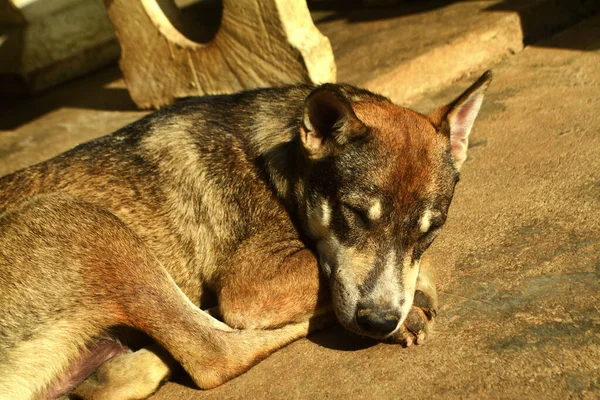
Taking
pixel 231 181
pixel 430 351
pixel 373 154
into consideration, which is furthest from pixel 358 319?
pixel 231 181

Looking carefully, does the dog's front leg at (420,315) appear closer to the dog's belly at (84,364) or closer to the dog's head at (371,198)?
the dog's head at (371,198)

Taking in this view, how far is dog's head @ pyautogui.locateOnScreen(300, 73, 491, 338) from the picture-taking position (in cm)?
371

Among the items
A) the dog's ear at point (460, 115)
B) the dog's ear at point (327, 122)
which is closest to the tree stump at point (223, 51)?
the dog's ear at point (460, 115)

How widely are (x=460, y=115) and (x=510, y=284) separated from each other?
1.06m

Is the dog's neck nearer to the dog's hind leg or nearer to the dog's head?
the dog's head

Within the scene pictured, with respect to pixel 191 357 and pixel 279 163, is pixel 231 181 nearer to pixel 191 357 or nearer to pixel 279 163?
pixel 279 163

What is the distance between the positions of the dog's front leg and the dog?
1 centimetres

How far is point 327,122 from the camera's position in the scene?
4.00 metres

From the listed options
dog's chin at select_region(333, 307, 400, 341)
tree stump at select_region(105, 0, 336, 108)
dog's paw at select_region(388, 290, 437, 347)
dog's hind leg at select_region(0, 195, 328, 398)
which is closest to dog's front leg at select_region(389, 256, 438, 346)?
dog's paw at select_region(388, 290, 437, 347)

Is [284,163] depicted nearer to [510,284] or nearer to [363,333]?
[363,333]

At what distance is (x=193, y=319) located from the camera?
387 cm

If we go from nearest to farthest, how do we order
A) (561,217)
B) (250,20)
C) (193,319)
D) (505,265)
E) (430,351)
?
(430,351) → (193,319) → (505,265) → (561,217) → (250,20)

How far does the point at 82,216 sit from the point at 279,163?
1162mm

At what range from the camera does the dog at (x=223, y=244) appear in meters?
3.76
